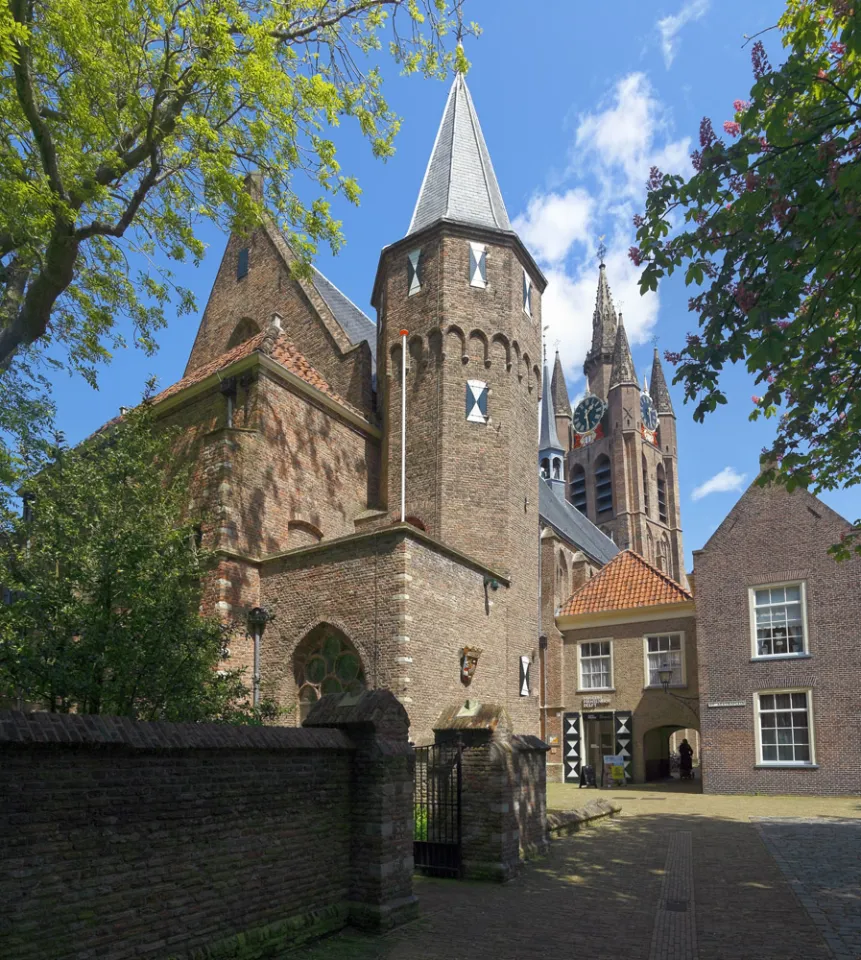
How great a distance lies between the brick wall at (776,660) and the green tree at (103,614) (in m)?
15.8

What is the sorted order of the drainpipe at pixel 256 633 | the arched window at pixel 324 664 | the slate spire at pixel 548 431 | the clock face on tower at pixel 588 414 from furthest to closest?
1. the clock face on tower at pixel 588 414
2. the slate spire at pixel 548 431
3. the arched window at pixel 324 664
4. the drainpipe at pixel 256 633

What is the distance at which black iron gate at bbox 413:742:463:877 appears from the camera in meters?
9.43

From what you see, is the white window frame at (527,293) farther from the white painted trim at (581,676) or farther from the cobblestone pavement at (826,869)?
the cobblestone pavement at (826,869)

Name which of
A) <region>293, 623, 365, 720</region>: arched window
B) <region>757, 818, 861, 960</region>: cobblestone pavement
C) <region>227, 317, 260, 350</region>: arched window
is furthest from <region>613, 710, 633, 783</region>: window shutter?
<region>227, 317, 260, 350</region>: arched window

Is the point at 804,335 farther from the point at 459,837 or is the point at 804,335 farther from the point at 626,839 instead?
the point at 626,839

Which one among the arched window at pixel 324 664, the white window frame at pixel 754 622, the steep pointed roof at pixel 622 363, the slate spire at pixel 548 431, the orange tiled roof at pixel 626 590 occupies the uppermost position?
the steep pointed roof at pixel 622 363

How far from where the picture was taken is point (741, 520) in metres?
22.7

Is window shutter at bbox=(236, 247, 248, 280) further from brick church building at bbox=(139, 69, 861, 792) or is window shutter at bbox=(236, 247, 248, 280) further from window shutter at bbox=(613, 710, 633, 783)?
window shutter at bbox=(613, 710, 633, 783)

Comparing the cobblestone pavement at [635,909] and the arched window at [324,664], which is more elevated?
the arched window at [324,664]

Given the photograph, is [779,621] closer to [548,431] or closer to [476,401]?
[476,401]

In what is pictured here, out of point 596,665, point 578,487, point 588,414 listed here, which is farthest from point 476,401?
point 588,414

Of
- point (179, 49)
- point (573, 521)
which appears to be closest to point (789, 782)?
point (179, 49)

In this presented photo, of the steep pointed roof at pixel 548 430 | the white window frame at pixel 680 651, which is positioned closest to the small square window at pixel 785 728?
the white window frame at pixel 680 651

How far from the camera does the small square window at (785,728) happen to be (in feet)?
67.5
